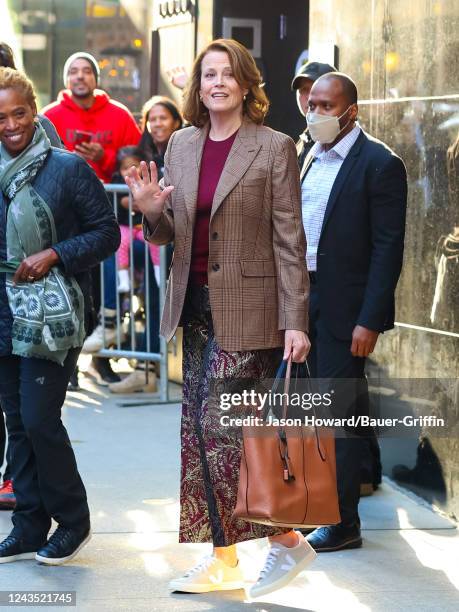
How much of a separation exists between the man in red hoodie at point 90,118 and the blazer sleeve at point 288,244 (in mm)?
5202

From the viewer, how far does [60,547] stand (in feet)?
18.5

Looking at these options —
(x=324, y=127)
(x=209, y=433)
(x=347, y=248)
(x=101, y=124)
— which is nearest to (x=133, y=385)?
(x=101, y=124)

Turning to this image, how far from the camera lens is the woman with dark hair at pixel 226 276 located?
5.18 m

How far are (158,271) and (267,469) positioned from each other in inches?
199

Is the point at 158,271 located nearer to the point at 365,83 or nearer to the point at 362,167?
the point at 365,83

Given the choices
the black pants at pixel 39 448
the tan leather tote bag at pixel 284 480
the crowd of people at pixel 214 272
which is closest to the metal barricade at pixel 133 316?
the crowd of people at pixel 214 272

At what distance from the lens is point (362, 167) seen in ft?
20.0

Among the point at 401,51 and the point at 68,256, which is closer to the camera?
the point at 68,256

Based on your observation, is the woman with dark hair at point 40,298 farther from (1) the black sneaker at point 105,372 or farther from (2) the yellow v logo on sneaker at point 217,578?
(1) the black sneaker at point 105,372

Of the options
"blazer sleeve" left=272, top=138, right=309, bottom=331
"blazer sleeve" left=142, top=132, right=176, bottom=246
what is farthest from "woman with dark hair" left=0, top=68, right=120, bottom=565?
"blazer sleeve" left=272, top=138, right=309, bottom=331

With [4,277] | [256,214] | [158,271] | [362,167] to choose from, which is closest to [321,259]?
[362,167]

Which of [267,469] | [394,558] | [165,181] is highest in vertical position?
[165,181]

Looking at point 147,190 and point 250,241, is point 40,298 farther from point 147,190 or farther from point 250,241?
point 250,241

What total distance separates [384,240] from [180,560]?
5.40 ft
